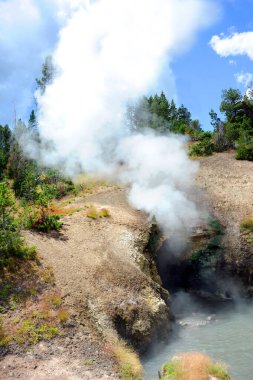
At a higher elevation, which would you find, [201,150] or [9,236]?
[201,150]

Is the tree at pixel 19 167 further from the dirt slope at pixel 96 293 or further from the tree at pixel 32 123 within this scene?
the dirt slope at pixel 96 293

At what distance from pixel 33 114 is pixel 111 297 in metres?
A: 46.5

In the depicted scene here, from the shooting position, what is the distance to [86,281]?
23.3m

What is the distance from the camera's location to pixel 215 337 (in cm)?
2444

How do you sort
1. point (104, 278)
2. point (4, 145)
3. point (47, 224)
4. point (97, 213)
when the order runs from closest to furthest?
1. point (104, 278)
2. point (47, 224)
3. point (97, 213)
4. point (4, 145)

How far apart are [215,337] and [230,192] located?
1587 cm

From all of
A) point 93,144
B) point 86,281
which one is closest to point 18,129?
point 93,144

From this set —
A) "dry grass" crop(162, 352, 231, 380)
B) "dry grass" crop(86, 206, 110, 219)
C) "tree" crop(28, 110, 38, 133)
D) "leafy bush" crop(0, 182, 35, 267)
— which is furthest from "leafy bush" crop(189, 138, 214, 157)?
"dry grass" crop(162, 352, 231, 380)

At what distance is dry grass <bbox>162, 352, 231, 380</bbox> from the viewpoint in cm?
1685

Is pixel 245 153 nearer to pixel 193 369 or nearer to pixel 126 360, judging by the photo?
pixel 126 360

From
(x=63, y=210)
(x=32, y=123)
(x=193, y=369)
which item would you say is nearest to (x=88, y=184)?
(x=63, y=210)

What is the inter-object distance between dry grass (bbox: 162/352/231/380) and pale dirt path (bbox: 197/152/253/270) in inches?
587

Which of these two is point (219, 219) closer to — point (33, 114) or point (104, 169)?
point (104, 169)

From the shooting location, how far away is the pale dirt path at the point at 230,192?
1281 inches
